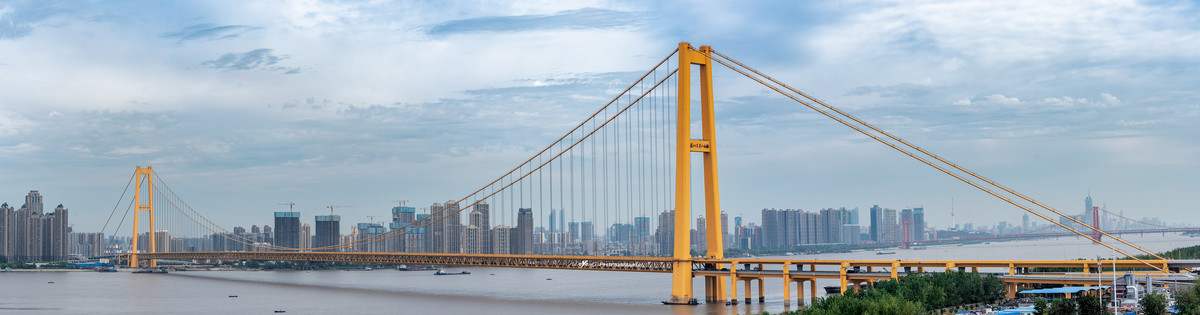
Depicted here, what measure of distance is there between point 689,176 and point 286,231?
123m

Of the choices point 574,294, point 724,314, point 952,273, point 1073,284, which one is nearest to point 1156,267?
point 1073,284

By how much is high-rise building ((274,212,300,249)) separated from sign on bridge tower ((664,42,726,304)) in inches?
4739

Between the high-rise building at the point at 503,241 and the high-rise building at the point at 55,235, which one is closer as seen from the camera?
the high-rise building at the point at 503,241

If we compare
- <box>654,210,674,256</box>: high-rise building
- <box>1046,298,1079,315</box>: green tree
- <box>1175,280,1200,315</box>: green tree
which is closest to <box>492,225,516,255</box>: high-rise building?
<box>654,210,674,256</box>: high-rise building

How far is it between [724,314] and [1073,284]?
39.4 ft

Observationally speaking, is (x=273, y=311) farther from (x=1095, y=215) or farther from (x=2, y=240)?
(x=1095, y=215)

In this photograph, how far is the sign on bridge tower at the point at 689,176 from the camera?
3834 centimetres

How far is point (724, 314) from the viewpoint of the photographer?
35.6 m

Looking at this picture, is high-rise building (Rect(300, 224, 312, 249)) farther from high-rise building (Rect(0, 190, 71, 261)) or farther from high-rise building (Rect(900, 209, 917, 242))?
high-rise building (Rect(900, 209, 917, 242))

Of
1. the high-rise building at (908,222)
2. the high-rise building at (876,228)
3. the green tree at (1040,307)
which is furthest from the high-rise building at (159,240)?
the high-rise building at (876,228)

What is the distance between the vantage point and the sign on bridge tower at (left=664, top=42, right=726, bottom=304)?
126ft

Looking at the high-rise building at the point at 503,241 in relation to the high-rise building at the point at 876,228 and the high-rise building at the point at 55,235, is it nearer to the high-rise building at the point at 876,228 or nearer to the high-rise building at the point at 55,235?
the high-rise building at the point at 55,235

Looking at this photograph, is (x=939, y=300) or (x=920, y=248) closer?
(x=939, y=300)

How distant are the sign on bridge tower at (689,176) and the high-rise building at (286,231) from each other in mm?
120376
